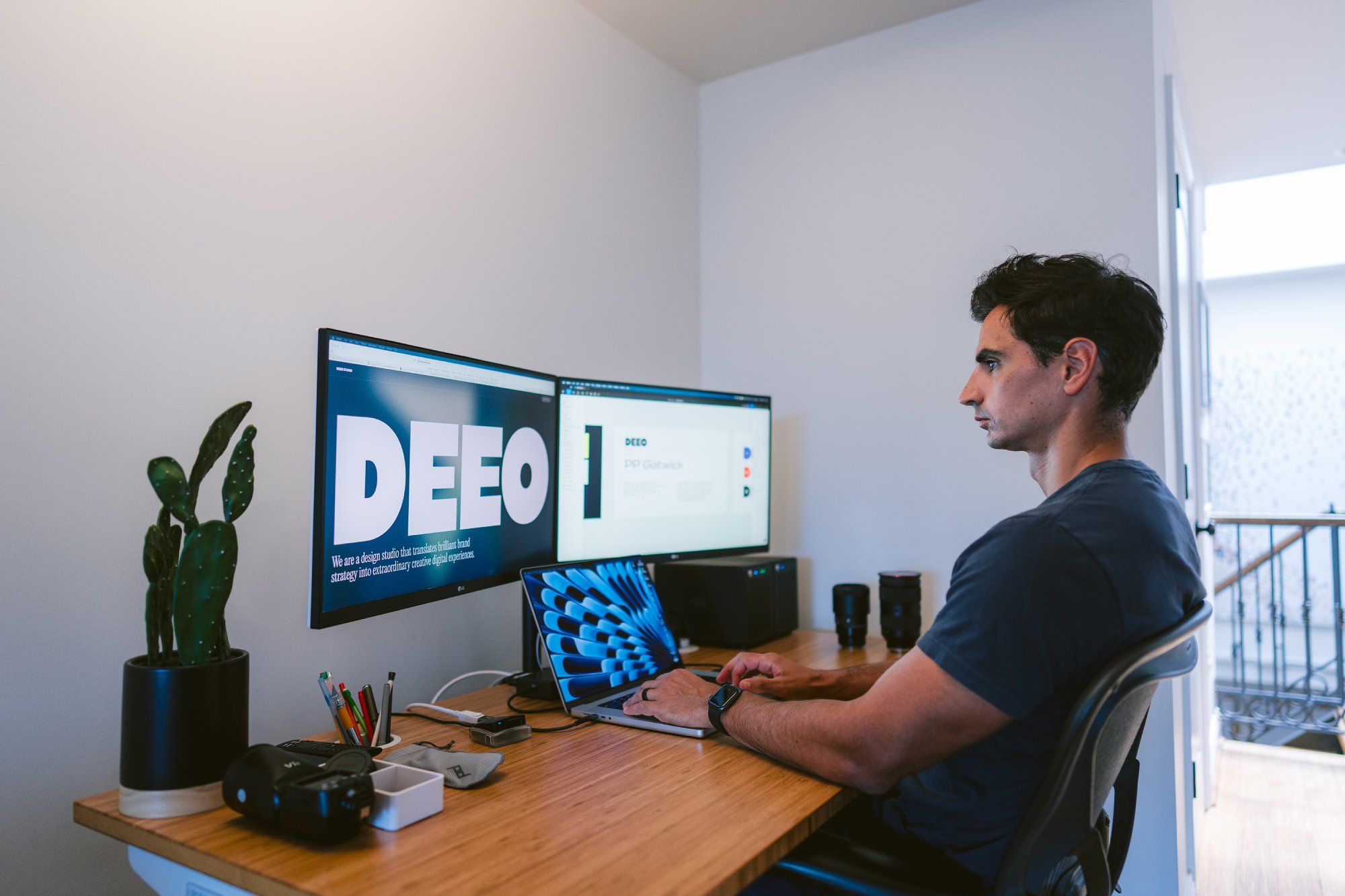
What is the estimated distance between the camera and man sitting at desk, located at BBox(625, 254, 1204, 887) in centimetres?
93

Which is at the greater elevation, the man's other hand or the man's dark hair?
the man's dark hair

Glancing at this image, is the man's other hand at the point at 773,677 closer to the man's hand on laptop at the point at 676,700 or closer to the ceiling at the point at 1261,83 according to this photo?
the man's hand on laptop at the point at 676,700

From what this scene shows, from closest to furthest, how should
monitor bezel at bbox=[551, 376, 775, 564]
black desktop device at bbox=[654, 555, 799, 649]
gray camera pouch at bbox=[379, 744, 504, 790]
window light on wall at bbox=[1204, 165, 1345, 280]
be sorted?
gray camera pouch at bbox=[379, 744, 504, 790] → monitor bezel at bbox=[551, 376, 775, 564] → black desktop device at bbox=[654, 555, 799, 649] → window light on wall at bbox=[1204, 165, 1345, 280]

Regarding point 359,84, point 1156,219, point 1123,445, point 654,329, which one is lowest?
point 1123,445

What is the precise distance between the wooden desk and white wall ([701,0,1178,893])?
4.19 ft

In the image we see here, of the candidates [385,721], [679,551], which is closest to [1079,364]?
[679,551]

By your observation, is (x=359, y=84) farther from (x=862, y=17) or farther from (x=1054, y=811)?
(x=1054, y=811)

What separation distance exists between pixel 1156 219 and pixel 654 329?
1363 millimetres

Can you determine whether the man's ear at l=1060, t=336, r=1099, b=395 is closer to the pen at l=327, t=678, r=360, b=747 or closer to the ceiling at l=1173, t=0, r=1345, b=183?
the pen at l=327, t=678, r=360, b=747

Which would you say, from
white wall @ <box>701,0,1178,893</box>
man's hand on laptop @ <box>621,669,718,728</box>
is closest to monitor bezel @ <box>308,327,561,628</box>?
man's hand on laptop @ <box>621,669,718,728</box>

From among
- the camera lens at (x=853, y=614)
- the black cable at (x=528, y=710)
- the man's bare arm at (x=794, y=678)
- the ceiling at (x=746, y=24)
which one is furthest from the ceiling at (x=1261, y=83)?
the black cable at (x=528, y=710)

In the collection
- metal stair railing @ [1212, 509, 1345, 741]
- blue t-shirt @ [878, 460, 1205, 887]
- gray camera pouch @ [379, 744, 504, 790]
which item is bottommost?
metal stair railing @ [1212, 509, 1345, 741]

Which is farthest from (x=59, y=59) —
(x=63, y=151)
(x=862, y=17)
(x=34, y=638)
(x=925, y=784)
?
(x=862, y=17)

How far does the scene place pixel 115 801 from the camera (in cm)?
99
